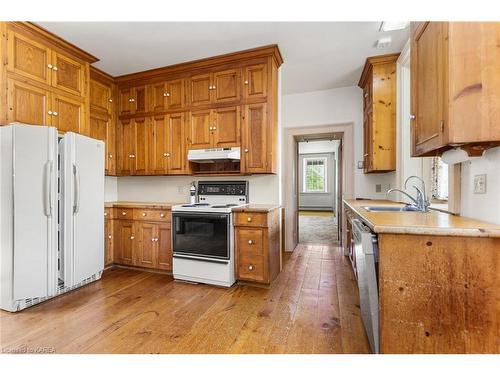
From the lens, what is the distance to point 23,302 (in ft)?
7.01

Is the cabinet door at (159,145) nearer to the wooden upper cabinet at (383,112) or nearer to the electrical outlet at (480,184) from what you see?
the wooden upper cabinet at (383,112)

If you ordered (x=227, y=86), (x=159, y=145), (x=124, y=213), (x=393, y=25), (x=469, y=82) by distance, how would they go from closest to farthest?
(x=469, y=82)
(x=393, y=25)
(x=227, y=86)
(x=124, y=213)
(x=159, y=145)

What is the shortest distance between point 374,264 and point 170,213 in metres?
2.34

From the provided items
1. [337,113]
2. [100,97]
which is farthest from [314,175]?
[100,97]

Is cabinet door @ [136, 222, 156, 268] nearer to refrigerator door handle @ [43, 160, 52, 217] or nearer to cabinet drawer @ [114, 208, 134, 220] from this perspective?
cabinet drawer @ [114, 208, 134, 220]

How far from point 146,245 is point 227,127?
182 cm

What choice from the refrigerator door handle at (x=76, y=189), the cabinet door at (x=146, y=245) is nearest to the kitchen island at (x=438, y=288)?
the cabinet door at (x=146, y=245)

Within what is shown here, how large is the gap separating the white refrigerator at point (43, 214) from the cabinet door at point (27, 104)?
0.26 metres

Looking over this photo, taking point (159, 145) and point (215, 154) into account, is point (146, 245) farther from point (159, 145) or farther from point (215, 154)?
point (215, 154)

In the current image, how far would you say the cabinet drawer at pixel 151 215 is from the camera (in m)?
3.00

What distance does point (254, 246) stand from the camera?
2.60 meters

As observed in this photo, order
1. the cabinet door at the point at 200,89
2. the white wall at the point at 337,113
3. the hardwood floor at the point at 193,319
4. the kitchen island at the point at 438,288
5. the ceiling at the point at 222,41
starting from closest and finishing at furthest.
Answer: the kitchen island at the point at 438,288 < the hardwood floor at the point at 193,319 < the ceiling at the point at 222,41 < the cabinet door at the point at 200,89 < the white wall at the point at 337,113

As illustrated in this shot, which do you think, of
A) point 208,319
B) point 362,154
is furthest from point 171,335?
point 362,154

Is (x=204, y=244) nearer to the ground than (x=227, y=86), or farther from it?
nearer to the ground
